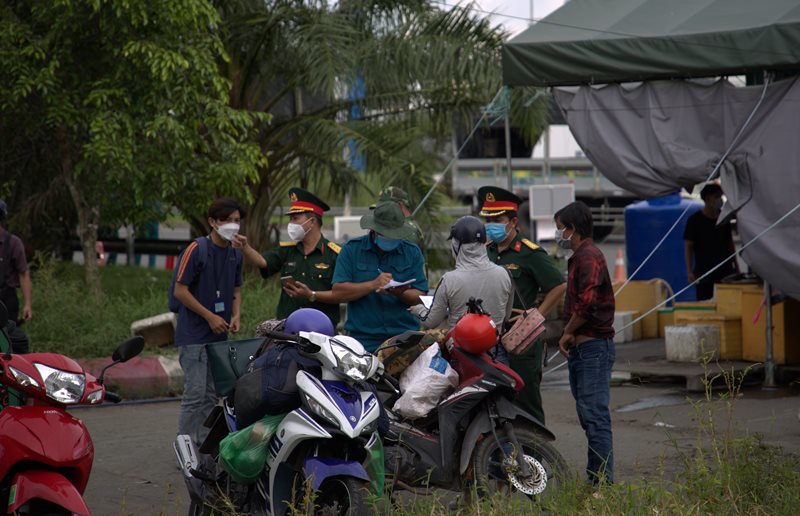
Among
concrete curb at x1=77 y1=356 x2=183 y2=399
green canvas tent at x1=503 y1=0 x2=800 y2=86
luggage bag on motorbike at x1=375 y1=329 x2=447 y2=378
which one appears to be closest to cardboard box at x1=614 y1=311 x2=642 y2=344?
green canvas tent at x1=503 y1=0 x2=800 y2=86

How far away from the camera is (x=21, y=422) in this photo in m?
5.30

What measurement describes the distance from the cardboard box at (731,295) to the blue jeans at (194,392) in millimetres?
5837

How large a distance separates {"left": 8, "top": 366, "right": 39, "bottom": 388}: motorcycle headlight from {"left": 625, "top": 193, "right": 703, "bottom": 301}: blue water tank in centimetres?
1101

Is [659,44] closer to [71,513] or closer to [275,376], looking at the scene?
[275,376]

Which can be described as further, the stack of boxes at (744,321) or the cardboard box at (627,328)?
the cardboard box at (627,328)

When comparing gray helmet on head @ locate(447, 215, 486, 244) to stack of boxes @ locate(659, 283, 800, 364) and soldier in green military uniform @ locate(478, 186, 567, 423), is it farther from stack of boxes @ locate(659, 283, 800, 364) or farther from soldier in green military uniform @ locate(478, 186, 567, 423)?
stack of boxes @ locate(659, 283, 800, 364)

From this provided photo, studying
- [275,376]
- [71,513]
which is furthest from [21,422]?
[275,376]

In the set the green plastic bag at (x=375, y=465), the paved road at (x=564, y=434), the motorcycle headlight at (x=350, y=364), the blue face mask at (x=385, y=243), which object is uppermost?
the blue face mask at (x=385, y=243)

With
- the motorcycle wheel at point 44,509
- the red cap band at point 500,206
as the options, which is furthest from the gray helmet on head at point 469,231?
the motorcycle wheel at point 44,509

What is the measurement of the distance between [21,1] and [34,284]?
128 inches

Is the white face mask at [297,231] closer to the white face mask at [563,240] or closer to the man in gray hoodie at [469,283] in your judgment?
the man in gray hoodie at [469,283]

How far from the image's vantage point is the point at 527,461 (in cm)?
620

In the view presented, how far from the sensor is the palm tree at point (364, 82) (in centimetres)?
1532

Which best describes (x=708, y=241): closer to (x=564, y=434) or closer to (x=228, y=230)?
(x=564, y=434)
